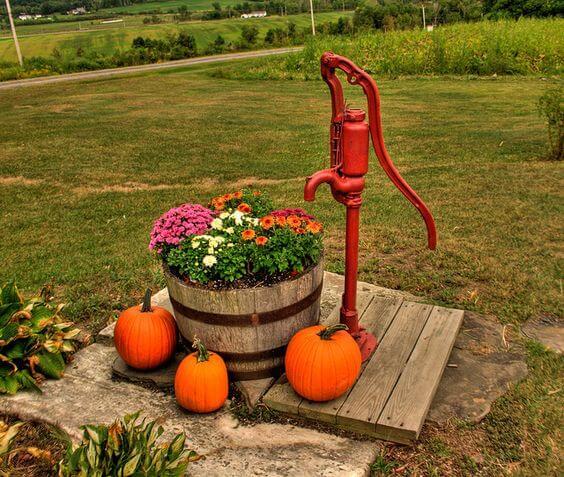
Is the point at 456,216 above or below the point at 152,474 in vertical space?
below

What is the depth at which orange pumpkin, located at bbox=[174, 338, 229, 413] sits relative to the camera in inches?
123

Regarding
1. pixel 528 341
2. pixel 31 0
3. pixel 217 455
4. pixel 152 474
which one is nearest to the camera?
pixel 152 474

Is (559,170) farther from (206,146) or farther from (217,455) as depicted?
(217,455)

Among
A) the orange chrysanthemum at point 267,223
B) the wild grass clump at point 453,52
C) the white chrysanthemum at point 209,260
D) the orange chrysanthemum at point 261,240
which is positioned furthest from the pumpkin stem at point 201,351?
the wild grass clump at point 453,52

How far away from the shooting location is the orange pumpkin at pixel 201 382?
3117 mm

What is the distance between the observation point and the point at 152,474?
2.55 m

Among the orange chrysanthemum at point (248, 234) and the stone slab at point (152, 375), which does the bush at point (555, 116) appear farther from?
the stone slab at point (152, 375)

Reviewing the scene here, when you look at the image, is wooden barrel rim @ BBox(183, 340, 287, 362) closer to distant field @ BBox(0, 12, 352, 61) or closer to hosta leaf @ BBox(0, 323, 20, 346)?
hosta leaf @ BBox(0, 323, 20, 346)

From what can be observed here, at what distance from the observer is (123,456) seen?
8.48ft

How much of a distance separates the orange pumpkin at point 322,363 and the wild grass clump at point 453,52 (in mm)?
16969

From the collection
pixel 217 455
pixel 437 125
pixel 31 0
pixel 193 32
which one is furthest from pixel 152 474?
pixel 31 0

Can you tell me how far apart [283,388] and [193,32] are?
49553 millimetres

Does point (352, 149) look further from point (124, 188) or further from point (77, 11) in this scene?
point (77, 11)

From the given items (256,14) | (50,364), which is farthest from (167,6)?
(50,364)
